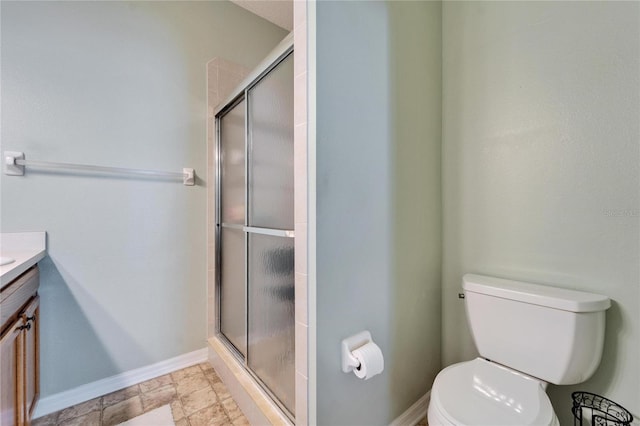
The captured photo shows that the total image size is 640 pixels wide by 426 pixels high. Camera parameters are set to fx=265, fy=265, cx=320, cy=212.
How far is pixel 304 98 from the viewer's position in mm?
989

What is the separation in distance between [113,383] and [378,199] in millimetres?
1884

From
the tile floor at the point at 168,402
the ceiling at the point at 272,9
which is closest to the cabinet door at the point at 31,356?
the tile floor at the point at 168,402

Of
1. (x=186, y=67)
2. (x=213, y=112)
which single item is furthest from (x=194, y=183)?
(x=186, y=67)

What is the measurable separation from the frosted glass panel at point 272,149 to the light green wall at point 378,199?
24 cm

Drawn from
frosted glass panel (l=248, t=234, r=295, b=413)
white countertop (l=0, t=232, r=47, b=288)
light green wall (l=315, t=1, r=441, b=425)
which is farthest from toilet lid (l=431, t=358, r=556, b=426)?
white countertop (l=0, t=232, r=47, b=288)

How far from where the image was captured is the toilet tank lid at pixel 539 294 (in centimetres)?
96

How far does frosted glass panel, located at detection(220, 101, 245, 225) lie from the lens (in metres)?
1.63

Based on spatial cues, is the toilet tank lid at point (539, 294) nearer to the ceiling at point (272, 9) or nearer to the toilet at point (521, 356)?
the toilet at point (521, 356)

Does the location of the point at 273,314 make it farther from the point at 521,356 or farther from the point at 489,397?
the point at 521,356

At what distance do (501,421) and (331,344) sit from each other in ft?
2.06

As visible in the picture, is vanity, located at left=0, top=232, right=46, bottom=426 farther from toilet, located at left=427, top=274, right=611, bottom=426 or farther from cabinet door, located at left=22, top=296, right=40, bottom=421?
toilet, located at left=427, top=274, right=611, bottom=426

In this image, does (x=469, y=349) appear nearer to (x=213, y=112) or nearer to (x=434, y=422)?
(x=434, y=422)

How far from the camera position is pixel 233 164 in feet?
5.73

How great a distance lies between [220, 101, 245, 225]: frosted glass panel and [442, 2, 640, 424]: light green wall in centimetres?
121
